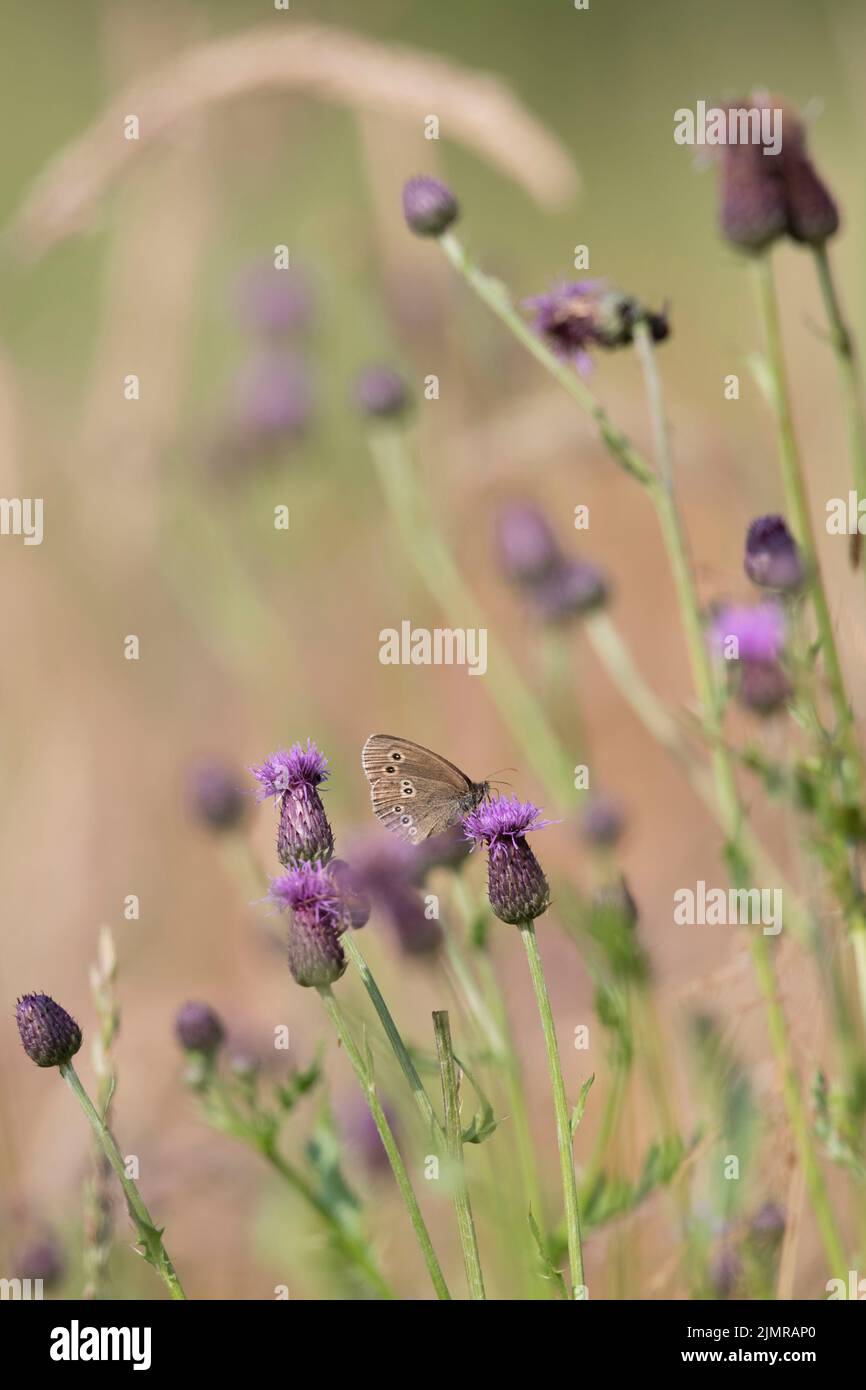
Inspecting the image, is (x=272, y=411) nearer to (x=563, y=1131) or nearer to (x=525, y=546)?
(x=525, y=546)

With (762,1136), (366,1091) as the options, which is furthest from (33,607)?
(366,1091)

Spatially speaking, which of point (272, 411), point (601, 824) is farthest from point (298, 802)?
point (272, 411)

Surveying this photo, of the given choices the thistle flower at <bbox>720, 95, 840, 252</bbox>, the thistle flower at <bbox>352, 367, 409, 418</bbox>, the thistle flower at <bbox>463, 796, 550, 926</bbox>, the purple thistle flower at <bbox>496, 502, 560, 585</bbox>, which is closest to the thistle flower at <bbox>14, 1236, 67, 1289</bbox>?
the thistle flower at <bbox>463, 796, 550, 926</bbox>

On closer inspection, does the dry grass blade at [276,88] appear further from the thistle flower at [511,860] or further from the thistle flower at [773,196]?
the thistle flower at [511,860]

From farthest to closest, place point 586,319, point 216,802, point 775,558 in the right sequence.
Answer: point 216,802 < point 586,319 < point 775,558

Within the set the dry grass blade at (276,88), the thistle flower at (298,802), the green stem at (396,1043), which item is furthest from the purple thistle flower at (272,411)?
the green stem at (396,1043)

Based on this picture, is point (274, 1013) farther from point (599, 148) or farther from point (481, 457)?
point (599, 148)
